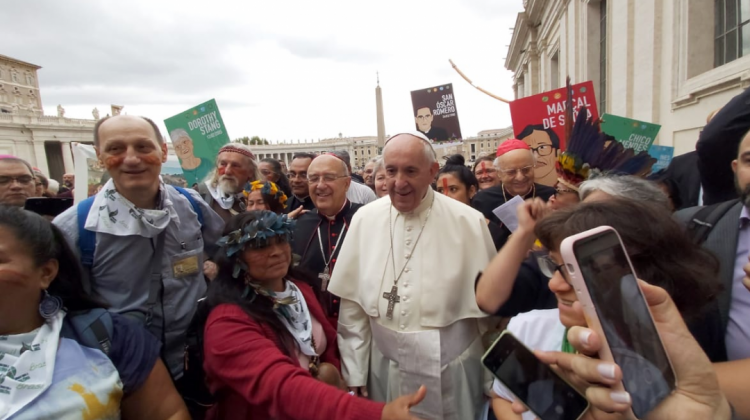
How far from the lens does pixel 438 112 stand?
919 centimetres

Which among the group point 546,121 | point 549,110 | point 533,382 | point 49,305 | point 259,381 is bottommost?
point 259,381

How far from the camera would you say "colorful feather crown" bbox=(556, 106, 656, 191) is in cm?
239

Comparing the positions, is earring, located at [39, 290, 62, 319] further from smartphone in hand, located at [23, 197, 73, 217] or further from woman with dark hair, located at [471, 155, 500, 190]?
woman with dark hair, located at [471, 155, 500, 190]

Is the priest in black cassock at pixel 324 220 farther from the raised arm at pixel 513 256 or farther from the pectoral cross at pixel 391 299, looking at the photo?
the raised arm at pixel 513 256

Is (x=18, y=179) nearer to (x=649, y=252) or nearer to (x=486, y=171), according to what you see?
(x=649, y=252)

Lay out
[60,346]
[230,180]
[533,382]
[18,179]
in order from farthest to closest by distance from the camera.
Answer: [230,180] < [18,179] < [60,346] < [533,382]

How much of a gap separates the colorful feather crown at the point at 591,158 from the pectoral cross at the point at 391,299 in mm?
1345

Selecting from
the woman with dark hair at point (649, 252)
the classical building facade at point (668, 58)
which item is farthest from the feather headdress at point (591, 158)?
the classical building facade at point (668, 58)

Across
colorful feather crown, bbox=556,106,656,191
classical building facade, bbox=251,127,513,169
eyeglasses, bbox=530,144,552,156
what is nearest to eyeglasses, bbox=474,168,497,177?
eyeglasses, bbox=530,144,552,156

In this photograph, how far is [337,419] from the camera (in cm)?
140

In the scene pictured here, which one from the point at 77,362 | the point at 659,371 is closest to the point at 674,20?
the point at 659,371

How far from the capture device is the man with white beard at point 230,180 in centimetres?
380

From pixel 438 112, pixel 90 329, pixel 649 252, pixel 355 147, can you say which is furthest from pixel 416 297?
pixel 355 147

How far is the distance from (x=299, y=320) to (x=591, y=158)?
6.79 feet
